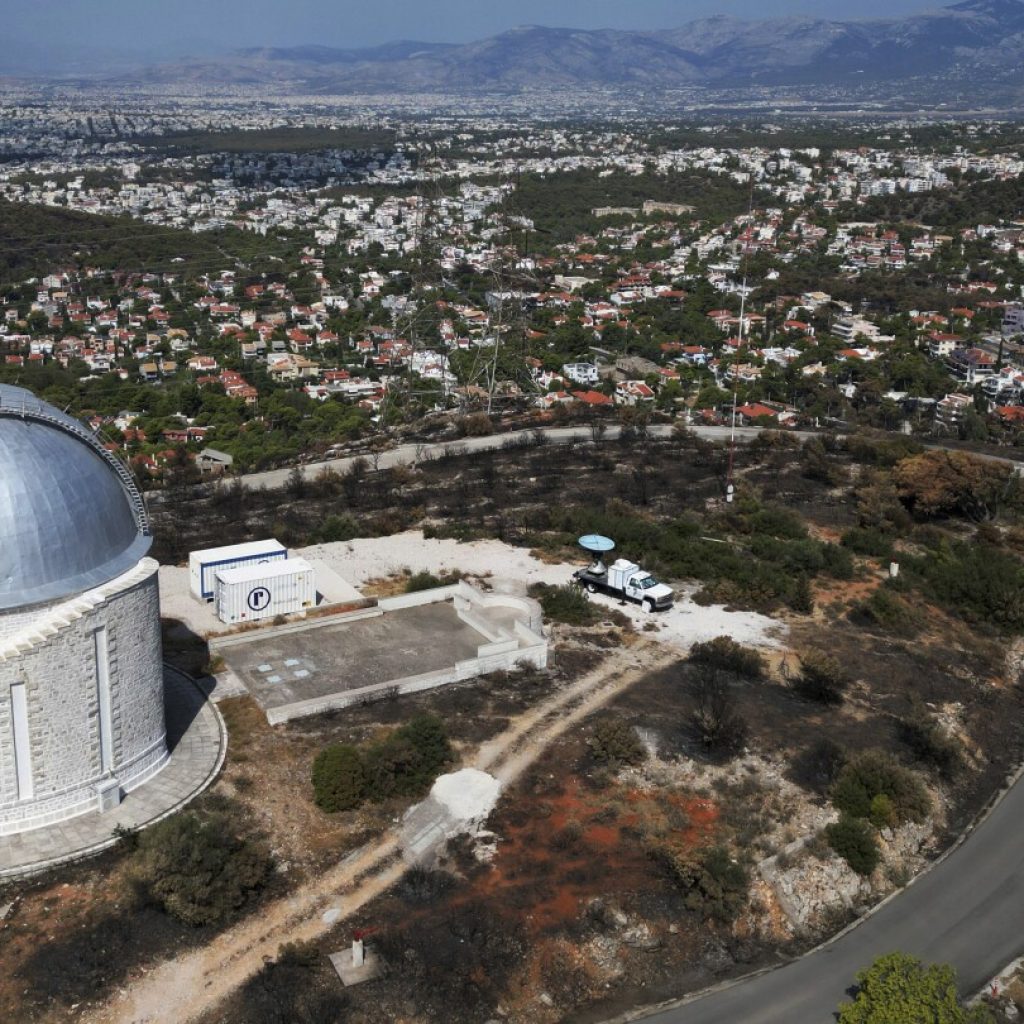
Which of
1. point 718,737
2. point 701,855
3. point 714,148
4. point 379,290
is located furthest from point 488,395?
point 714,148

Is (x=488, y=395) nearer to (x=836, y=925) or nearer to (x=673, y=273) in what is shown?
(x=836, y=925)

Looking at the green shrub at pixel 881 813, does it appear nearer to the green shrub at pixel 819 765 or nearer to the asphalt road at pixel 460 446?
the green shrub at pixel 819 765

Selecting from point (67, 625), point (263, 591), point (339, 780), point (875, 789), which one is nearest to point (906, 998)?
point (875, 789)

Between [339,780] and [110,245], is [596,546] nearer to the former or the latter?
[339,780]

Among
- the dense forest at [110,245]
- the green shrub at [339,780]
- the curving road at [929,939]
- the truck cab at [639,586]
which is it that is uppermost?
the green shrub at [339,780]

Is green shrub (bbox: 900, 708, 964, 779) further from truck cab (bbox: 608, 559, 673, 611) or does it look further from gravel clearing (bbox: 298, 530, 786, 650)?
truck cab (bbox: 608, 559, 673, 611)

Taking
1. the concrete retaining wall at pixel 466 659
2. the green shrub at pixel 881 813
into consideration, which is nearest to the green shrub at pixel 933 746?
the green shrub at pixel 881 813
